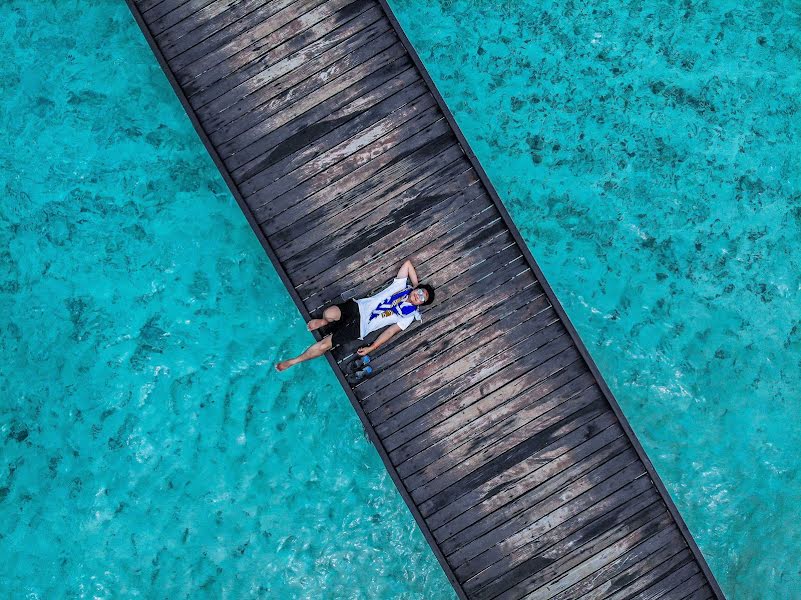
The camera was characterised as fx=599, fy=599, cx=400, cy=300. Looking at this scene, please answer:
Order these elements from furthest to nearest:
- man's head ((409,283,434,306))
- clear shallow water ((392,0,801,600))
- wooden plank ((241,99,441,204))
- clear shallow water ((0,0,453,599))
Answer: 1. clear shallow water ((392,0,801,600))
2. clear shallow water ((0,0,453,599))
3. wooden plank ((241,99,441,204))
4. man's head ((409,283,434,306))

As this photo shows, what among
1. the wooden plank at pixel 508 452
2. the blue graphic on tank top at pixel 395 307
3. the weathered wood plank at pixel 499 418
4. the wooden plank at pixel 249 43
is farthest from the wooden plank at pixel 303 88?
the wooden plank at pixel 508 452

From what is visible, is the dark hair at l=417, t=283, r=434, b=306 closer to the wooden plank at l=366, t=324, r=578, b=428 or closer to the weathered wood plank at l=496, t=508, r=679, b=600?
the wooden plank at l=366, t=324, r=578, b=428

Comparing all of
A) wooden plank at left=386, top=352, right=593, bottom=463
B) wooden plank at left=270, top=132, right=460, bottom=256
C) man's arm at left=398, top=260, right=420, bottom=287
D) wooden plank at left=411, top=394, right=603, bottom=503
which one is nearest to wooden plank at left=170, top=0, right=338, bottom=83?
wooden plank at left=270, top=132, right=460, bottom=256

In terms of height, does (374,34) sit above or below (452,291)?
above

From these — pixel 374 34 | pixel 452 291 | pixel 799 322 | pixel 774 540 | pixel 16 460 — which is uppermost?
pixel 374 34

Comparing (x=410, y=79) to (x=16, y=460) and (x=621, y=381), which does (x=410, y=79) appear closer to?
(x=621, y=381)

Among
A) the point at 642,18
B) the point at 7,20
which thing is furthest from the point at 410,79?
the point at 7,20

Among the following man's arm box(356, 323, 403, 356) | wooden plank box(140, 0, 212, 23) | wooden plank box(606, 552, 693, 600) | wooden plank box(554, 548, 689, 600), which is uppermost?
wooden plank box(140, 0, 212, 23)

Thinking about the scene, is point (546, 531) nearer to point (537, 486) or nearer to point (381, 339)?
point (537, 486)
